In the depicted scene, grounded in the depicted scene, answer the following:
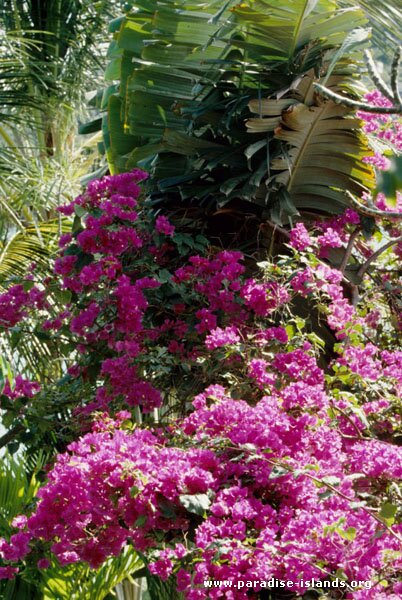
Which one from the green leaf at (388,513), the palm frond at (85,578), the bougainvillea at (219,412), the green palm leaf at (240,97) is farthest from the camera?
the palm frond at (85,578)

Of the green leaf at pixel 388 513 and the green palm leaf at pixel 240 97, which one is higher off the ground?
the green palm leaf at pixel 240 97

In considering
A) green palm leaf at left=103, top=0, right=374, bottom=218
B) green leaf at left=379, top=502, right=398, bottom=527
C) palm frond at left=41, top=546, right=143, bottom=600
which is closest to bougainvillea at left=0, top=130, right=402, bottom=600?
green leaf at left=379, top=502, right=398, bottom=527

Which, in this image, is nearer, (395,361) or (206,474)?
(206,474)

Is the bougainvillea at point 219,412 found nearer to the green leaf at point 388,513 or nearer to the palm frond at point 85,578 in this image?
the green leaf at point 388,513

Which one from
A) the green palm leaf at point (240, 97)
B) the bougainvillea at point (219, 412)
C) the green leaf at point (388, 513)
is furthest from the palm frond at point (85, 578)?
the green leaf at point (388, 513)

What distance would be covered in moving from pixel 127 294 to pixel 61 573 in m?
1.95

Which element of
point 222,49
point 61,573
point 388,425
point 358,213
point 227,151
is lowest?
point 61,573

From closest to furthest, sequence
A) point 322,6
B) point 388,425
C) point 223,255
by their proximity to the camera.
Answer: point 388,425
point 223,255
point 322,6

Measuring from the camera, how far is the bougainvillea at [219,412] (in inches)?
91.5

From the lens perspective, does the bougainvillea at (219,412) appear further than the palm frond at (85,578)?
No

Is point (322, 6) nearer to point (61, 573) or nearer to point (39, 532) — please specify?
point (39, 532)

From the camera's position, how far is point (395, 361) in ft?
11.4

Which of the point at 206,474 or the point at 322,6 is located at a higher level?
the point at 322,6

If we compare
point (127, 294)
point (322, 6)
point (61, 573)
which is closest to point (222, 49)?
point (322, 6)
